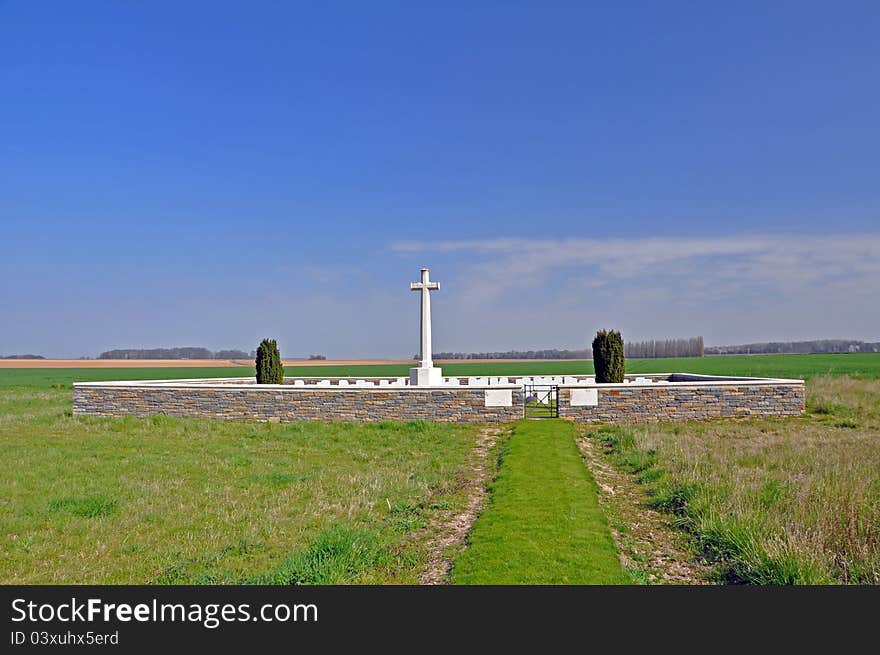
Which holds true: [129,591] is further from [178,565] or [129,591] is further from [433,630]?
[433,630]

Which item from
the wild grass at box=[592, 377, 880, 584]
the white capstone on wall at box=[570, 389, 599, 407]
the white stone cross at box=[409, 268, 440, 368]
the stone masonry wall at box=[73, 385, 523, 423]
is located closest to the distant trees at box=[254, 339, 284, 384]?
the stone masonry wall at box=[73, 385, 523, 423]

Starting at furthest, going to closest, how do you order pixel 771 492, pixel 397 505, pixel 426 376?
pixel 426 376 → pixel 397 505 → pixel 771 492

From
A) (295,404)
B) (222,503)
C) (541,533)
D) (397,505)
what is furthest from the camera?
A: (295,404)

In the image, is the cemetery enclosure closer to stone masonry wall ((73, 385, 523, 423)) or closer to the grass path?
stone masonry wall ((73, 385, 523, 423))

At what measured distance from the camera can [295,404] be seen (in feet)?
60.8

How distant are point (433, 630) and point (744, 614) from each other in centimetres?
227

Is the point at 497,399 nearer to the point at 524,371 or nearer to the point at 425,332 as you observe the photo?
the point at 425,332

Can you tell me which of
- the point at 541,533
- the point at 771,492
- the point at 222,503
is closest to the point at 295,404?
the point at 222,503

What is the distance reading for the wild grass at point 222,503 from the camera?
21.5 ft

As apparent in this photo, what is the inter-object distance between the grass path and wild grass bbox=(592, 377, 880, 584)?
1036 mm

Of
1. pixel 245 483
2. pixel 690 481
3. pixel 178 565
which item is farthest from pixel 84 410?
pixel 690 481

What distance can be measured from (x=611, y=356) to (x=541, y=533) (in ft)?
51.0

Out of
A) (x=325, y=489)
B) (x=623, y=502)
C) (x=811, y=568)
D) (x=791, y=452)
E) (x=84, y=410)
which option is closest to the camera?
(x=811, y=568)

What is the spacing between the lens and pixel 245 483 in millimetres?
10516
